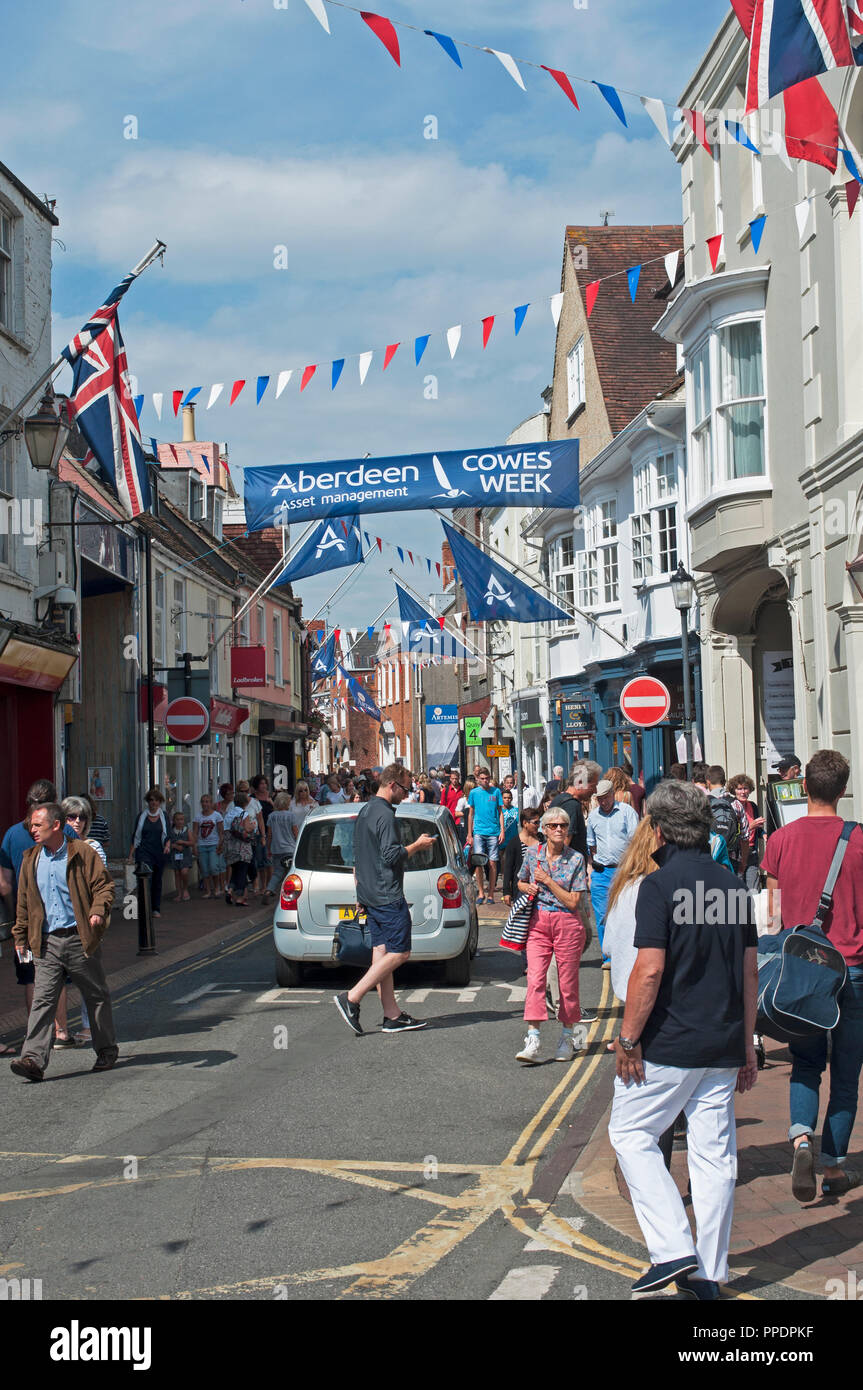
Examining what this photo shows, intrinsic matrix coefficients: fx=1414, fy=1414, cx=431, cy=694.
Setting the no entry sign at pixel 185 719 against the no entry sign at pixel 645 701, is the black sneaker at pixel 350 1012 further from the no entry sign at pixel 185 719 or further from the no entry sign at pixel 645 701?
the no entry sign at pixel 185 719

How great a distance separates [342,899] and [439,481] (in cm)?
1132

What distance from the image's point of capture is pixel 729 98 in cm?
1873

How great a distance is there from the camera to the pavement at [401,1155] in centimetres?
499

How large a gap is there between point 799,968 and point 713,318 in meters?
14.4

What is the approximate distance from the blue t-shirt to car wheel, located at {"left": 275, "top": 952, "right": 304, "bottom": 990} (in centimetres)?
818

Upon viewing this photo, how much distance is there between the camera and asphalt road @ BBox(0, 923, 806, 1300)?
503cm

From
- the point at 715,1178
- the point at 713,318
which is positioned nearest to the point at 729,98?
the point at 713,318

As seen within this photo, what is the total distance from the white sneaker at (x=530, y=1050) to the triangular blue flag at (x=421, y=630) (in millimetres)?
24837

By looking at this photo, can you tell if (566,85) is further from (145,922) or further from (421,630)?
(421,630)

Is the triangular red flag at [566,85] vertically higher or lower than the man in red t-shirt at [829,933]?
higher

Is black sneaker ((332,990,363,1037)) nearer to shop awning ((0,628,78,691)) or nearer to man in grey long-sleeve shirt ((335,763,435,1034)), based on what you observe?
man in grey long-sleeve shirt ((335,763,435,1034))

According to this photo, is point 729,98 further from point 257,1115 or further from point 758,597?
point 257,1115

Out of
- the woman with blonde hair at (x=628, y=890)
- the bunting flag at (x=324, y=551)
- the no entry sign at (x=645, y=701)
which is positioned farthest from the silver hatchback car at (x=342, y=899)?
the bunting flag at (x=324, y=551)

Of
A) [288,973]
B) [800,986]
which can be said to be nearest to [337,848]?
[288,973]
